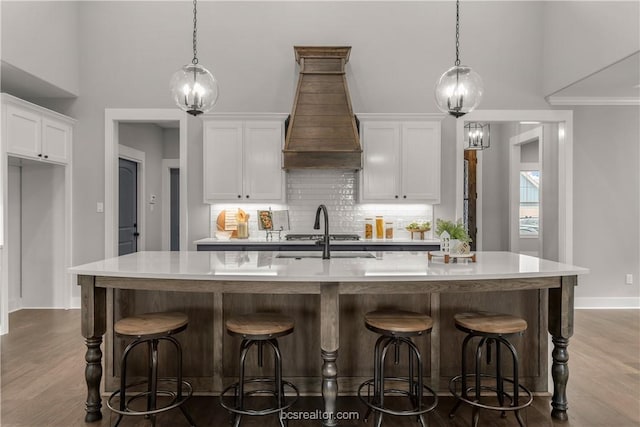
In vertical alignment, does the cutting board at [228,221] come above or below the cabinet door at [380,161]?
below

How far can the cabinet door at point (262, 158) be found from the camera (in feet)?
17.4

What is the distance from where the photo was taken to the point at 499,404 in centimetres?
265

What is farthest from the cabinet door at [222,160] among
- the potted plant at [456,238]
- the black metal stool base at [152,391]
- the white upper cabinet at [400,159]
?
the potted plant at [456,238]

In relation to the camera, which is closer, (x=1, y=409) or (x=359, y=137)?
(x=1, y=409)

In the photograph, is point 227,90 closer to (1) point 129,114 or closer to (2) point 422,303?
(1) point 129,114

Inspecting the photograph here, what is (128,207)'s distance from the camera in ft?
22.6

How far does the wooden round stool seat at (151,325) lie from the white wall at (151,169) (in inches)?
190

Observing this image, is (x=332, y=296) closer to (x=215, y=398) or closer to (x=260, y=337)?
(x=260, y=337)

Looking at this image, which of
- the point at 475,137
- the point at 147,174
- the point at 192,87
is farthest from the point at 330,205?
the point at 147,174

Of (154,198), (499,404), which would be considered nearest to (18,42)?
(154,198)

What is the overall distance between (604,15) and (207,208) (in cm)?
492

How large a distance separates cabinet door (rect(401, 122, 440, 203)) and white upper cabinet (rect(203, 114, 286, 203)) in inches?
59.8

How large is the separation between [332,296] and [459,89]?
1643 mm

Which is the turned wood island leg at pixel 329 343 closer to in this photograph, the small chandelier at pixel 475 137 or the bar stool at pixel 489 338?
the bar stool at pixel 489 338
